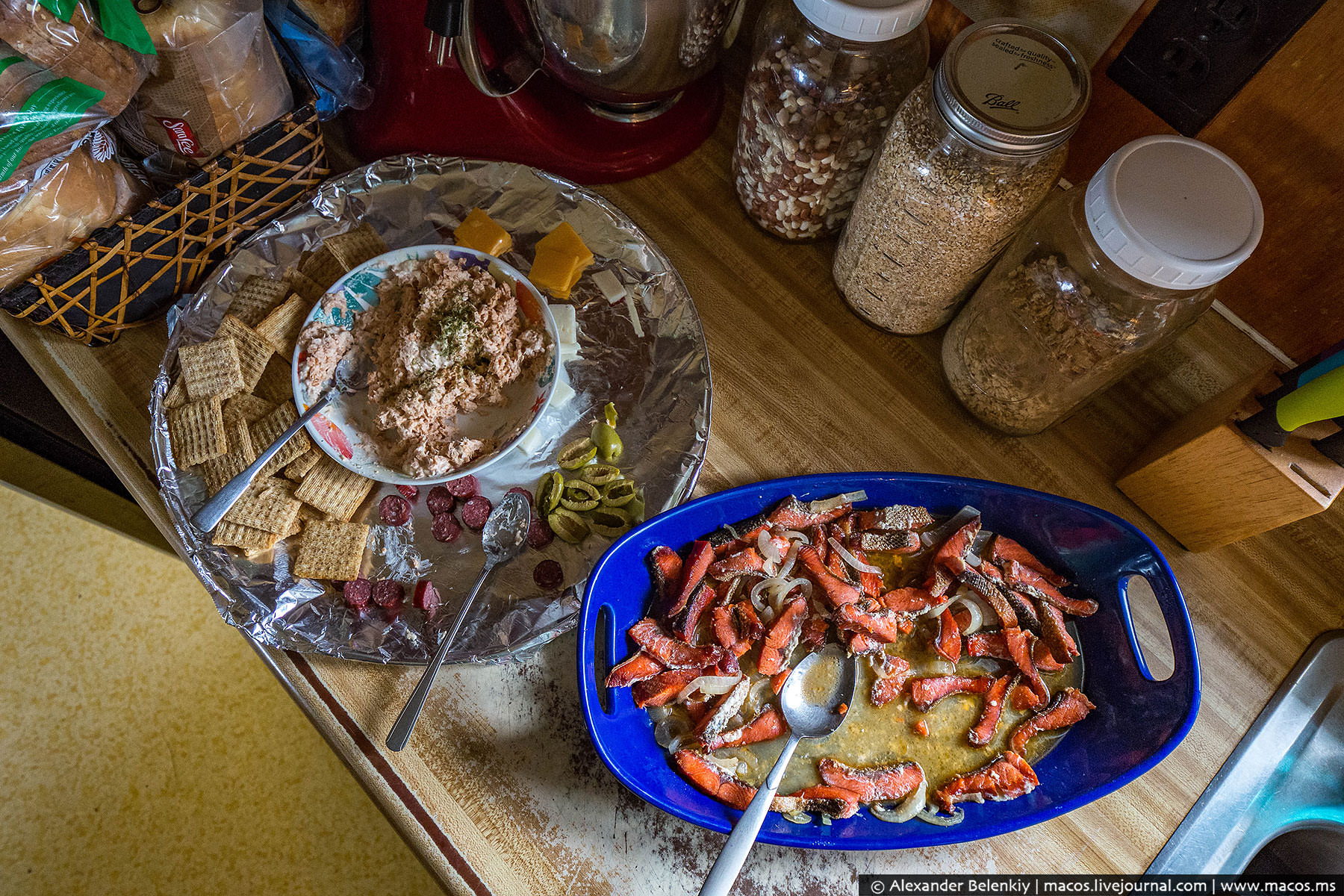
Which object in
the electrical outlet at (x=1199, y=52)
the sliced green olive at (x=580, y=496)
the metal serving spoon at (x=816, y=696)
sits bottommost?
the sliced green olive at (x=580, y=496)

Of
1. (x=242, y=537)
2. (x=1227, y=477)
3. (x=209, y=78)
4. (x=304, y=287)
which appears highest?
(x=1227, y=477)

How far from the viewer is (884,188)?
0.81 metres

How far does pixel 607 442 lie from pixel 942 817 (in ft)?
1.68

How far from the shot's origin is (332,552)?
0.88m

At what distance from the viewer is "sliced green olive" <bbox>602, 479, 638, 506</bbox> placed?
89cm

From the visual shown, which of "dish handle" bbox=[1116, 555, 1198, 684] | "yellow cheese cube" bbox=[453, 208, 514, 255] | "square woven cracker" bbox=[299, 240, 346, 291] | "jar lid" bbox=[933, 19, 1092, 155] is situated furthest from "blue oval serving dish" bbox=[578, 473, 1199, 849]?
"square woven cracker" bbox=[299, 240, 346, 291]

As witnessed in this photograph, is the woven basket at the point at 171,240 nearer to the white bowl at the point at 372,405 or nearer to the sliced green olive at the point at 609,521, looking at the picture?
the white bowl at the point at 372,405

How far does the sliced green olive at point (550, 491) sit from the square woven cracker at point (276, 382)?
324 mm

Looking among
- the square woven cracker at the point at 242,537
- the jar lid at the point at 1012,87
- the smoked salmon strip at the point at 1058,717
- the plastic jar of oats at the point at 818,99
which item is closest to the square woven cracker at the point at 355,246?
the square woven cracker at the point at 242,537

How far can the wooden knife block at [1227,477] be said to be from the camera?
0.74m

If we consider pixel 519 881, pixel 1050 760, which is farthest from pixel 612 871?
pixel 1050 760

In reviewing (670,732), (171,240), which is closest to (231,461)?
(171,240)

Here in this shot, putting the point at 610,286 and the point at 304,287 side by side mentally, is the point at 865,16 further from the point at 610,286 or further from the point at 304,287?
the point at 304,287

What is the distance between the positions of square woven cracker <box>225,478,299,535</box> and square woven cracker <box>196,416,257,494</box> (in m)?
0.03
